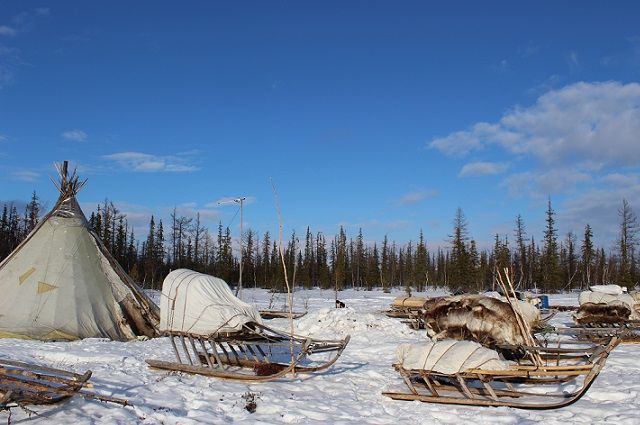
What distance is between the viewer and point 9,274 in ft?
51.3

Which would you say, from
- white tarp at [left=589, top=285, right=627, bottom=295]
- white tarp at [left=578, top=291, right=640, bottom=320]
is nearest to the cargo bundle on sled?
white tarp at [left=578, top=291, right=640, bottom=320]

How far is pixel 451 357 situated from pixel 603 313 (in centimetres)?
1300

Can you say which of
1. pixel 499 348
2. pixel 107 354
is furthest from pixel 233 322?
pixel 499 348

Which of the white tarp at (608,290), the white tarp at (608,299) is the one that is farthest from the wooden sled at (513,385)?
the white tarp at (608,290)

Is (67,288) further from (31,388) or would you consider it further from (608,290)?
(608,290)

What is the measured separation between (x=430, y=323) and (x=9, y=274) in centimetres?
1231

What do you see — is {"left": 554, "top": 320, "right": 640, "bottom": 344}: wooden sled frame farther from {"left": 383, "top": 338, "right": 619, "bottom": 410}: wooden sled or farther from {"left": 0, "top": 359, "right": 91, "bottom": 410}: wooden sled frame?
{"left": 0, "top": 359, "right": 91, "bottom": 410}: wooden sled frame

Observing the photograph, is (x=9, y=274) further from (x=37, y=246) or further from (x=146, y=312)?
(x=146, y=312)

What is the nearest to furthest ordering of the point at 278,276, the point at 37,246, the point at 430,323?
the point at 430,323
the point at 37,246
the point at 278,276

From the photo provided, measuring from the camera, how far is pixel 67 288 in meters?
15.4

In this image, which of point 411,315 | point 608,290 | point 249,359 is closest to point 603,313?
point 608,290

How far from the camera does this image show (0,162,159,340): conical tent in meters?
14.7

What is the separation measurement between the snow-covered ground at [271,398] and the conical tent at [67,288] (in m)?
1.34

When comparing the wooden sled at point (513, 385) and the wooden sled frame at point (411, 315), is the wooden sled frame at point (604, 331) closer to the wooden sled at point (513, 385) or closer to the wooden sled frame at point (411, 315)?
the wooden sled at point (513, 385)
